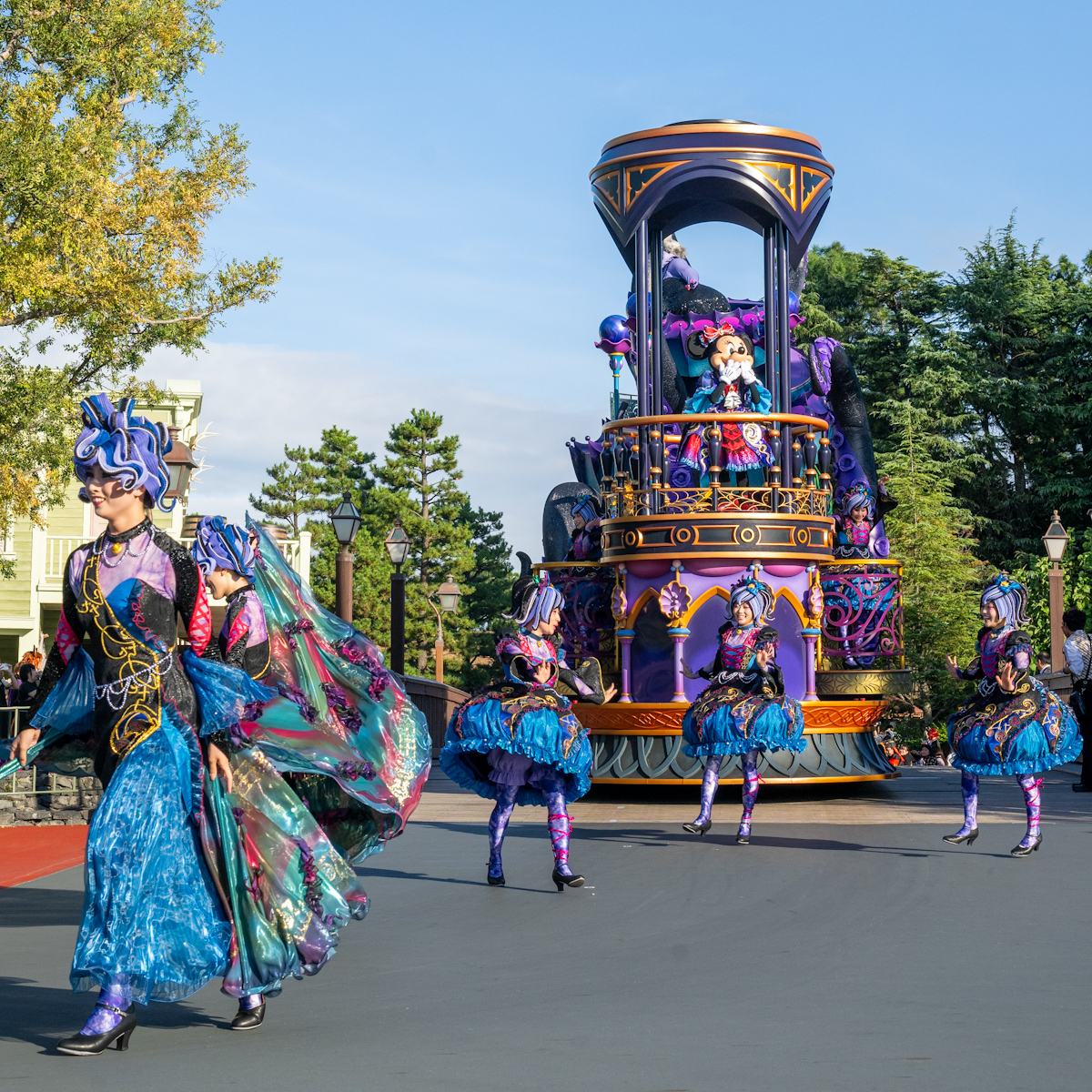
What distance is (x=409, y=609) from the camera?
190 ft

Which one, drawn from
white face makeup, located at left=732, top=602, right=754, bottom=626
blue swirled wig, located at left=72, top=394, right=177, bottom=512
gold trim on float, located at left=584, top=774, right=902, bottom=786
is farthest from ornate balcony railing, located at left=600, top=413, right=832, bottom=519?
blue swirled wig, located at left=72, top=394, right=177, bottom=512

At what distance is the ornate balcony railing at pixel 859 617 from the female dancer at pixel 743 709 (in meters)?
5.31

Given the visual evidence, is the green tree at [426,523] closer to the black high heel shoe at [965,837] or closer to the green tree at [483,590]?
the green tree at [483,590]

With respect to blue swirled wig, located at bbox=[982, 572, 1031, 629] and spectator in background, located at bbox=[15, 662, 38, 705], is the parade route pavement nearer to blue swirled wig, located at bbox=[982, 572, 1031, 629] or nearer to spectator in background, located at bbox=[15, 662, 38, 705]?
blue swirled wig, located at bbox=[982, 572, 1031, 629]

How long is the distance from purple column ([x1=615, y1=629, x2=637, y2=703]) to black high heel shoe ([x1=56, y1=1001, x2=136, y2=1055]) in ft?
37.0

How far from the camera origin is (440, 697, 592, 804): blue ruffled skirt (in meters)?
10.0

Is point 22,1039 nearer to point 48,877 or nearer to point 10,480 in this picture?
point 48,877

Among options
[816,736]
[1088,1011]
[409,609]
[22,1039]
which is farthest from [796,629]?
[409,609]

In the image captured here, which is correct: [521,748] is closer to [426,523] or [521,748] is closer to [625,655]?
[625,655]

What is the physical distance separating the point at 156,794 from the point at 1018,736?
742 cm

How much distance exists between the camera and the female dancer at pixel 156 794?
5.59 meters

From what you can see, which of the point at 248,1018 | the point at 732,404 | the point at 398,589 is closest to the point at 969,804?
the point at 732,404

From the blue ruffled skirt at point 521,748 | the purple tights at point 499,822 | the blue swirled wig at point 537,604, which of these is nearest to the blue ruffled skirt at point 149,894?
the blue ruffled skirt at point 521,748

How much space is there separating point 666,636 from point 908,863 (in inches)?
236
